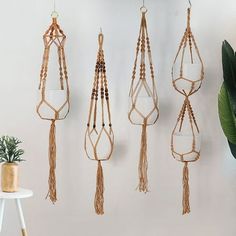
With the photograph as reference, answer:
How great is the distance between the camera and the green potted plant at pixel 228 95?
6.52ft

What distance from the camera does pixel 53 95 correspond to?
2127mm

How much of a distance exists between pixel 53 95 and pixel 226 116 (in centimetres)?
74

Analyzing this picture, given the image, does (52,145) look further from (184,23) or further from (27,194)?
(184,23)

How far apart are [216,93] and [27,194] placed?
0.91m

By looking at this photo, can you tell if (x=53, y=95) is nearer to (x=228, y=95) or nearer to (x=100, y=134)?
(x=100, y=134)

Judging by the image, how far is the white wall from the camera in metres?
2.14

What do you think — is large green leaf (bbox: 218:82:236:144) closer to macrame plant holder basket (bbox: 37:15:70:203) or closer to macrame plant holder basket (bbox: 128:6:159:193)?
macrame plant holder basket (bbox: 128:6:159:193)

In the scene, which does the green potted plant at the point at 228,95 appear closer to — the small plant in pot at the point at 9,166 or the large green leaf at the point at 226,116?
the large green leaf at the point at 226,116

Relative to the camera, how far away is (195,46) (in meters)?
2.06

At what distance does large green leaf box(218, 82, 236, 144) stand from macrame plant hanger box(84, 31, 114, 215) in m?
0.48

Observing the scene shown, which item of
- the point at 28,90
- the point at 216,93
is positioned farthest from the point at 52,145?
the point at 216,93

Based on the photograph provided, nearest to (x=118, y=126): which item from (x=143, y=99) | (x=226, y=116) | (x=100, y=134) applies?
(x=100, y=134)

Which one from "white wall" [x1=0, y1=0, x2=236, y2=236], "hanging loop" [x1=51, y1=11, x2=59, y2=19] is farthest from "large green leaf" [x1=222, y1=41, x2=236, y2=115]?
"hanging loop" [x1=51, y1=11, x2=59, y2=19]

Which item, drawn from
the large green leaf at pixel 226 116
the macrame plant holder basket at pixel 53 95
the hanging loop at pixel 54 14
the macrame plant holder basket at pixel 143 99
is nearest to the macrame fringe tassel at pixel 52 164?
the macrame plant holder basket at pixel 53 95
